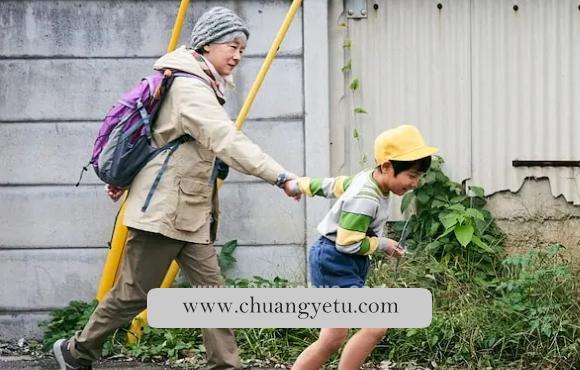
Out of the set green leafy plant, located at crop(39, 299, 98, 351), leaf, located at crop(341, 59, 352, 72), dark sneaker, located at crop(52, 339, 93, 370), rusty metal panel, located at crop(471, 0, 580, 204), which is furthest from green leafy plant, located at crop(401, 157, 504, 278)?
dark sneaker, located at crop(52, 339, 93, 370)

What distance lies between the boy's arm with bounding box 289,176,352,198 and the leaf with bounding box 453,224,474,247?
1.91m

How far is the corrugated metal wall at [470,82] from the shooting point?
736 centimetres

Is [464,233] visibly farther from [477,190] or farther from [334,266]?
[334,266]

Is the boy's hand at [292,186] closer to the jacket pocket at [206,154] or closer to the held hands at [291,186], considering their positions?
the held hands at [291,186]

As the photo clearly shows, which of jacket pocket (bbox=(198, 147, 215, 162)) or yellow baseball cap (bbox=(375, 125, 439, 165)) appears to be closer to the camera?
yellow baseball cap (bbox=(375, 125, 439, 165))

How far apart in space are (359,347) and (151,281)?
106 centimetres

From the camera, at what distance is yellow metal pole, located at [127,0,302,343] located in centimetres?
657

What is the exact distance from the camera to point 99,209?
723 centimetres

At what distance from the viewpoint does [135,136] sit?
5.30 meters

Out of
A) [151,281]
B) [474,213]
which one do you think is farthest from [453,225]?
[151,281]

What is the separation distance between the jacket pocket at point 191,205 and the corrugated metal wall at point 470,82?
2.12 metres

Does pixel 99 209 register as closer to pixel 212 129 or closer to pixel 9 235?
pixel 9 235

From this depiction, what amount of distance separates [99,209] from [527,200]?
9.24ft

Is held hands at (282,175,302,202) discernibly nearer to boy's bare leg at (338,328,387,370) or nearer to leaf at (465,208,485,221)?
boy's bare leg at (338,328,387,370)
